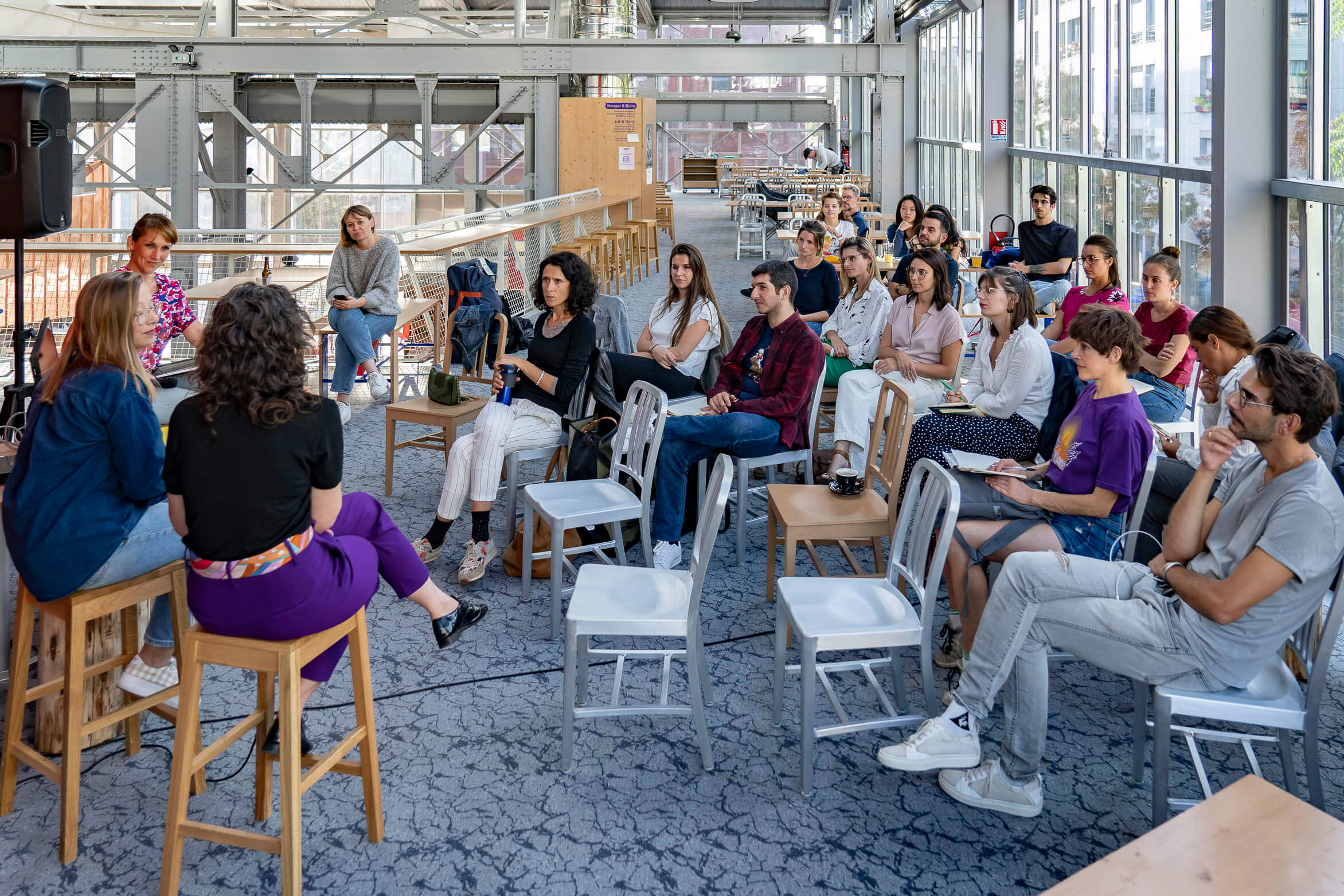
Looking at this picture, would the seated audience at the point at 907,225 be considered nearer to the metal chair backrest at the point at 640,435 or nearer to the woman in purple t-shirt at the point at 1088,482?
the metal chair backrest at the point at 640,435

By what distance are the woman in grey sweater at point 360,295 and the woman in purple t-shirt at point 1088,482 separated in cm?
441

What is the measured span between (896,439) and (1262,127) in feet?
11.4

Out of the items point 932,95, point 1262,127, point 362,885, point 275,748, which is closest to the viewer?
point 362,885

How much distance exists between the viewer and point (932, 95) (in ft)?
55.0

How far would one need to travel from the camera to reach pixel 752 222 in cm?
1934

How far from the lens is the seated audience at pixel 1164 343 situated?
174 inches

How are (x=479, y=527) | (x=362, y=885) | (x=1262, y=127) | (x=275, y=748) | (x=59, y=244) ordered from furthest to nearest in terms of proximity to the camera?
(x=59, y=244) < (x=1262, y=127) < (x=479, y=527) < (x=275, y=748) < (x=362, y=885)

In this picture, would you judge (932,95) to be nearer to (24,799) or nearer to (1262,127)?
(1262,127)

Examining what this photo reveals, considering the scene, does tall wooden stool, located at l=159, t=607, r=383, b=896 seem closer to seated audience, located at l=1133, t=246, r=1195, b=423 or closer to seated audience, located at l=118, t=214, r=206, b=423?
seated audience, located at l=118, t=214, r=206, b=423

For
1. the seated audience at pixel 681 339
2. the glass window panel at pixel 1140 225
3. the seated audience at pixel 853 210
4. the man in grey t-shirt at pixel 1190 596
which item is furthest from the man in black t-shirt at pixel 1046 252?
the man in grey t-shirt at pixel 1190 596

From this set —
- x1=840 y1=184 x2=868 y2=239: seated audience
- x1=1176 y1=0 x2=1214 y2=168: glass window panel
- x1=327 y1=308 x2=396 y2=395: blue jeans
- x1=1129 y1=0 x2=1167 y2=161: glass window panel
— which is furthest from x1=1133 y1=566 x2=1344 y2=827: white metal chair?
x1=840 y1=184 x2=868 y2=239: seated audience

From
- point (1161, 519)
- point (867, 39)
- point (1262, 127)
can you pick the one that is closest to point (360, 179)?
point (867, 39)

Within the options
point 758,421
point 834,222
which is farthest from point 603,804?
point 834,222

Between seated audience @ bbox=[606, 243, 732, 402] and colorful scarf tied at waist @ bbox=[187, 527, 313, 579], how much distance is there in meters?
2.47
